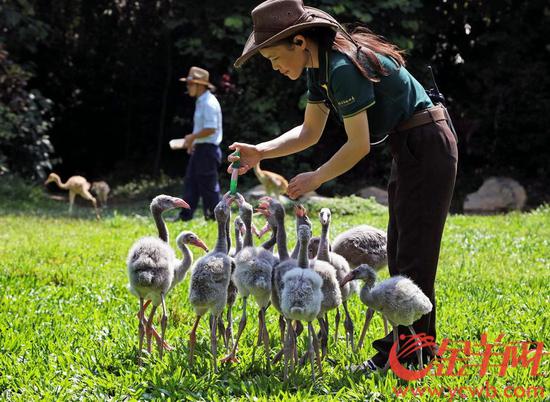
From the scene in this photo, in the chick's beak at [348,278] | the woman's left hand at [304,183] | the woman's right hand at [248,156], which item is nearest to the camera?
the woman's left hand at [304,183]

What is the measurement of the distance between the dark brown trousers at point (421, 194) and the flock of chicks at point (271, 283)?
0.77 feet

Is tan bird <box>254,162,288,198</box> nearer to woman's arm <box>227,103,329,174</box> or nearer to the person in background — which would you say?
the person in background

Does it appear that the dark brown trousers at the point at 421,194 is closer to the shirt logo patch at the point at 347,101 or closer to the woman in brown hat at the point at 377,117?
the woman in brown hat at the point at 377,117

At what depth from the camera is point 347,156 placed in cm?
430

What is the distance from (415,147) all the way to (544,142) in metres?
14.0

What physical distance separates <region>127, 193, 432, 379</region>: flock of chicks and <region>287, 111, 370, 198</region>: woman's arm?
0.25 m

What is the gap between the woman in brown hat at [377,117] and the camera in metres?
4.22

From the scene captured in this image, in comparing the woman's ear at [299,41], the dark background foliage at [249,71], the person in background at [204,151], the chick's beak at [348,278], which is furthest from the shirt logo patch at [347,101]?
the dark background foliage at [249,71]

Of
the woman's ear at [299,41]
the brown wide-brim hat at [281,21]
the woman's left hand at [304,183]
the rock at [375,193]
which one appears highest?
the brown wide-brim hat at [281,21]

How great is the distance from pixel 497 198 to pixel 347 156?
40.2 ft

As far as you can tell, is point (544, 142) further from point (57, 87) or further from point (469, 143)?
point (57, 87)

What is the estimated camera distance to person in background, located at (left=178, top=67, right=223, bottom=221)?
1183 centimetres

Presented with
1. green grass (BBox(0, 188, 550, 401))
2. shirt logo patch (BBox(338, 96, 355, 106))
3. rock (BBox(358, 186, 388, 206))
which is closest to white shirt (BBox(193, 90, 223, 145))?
green grass (BBox(0, 188, 550, 401))

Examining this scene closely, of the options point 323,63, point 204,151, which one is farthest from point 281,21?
point 204,151
